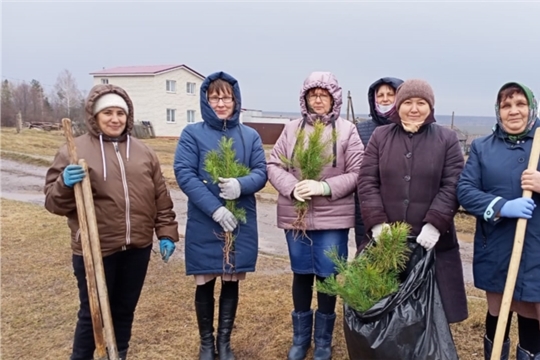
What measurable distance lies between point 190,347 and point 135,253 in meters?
1.05

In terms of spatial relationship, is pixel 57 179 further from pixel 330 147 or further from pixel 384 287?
pixel 384 287

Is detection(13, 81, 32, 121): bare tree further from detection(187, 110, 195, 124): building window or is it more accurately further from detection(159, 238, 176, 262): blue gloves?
detection(159, 238, 176, 262): blue gloves

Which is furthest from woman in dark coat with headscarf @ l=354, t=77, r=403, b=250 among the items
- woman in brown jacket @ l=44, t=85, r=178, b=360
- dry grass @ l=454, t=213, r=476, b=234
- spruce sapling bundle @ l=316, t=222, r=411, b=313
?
dry grass @ l=454, t=213, r=476, b=234

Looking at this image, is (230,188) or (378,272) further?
(230,188)

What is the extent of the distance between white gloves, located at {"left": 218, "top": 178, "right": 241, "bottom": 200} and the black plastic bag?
0.94 meters

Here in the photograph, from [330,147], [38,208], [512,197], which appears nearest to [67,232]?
[38,208]

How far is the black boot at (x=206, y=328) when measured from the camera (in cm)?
323

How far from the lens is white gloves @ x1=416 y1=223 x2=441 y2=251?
2594 millimetres

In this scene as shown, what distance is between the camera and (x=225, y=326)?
3.29 meters

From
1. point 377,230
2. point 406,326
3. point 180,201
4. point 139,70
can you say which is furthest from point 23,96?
point 406,326

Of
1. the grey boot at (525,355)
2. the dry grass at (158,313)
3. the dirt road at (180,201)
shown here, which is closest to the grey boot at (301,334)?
→ the dry grass at (158,313)

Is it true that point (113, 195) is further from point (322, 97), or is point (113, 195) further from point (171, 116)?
point (171, 116)

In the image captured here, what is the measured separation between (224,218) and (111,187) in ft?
2.27

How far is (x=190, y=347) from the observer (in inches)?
139
